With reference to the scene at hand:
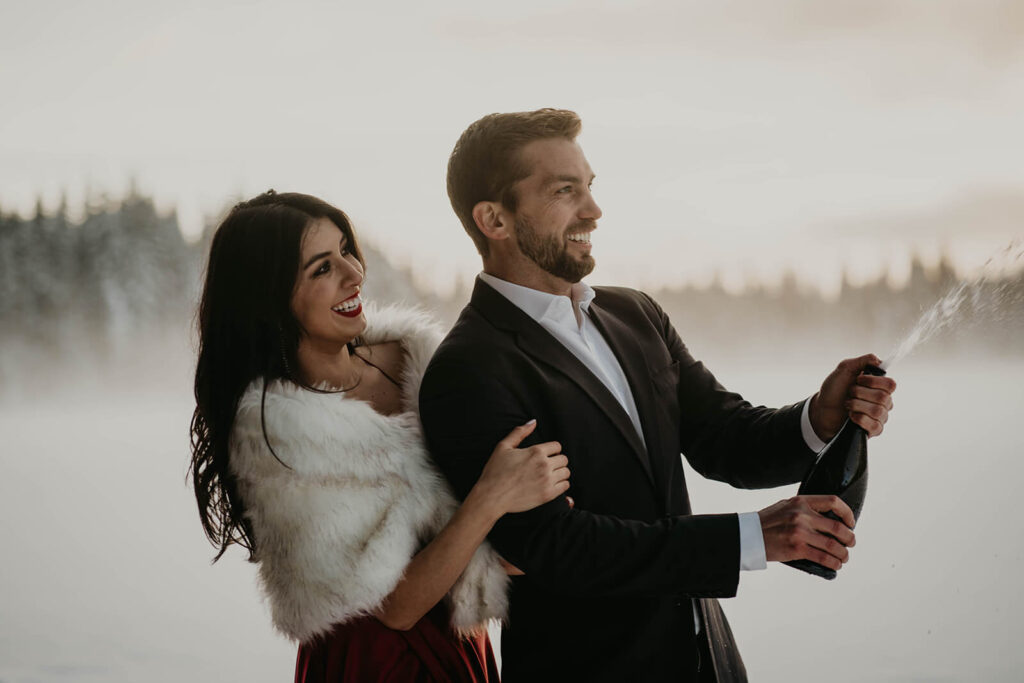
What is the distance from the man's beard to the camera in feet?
4.63

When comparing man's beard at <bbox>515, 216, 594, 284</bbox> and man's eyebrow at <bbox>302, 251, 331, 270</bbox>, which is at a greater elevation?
man's beard at <bbox>515, 216, 594, 284</bbox>

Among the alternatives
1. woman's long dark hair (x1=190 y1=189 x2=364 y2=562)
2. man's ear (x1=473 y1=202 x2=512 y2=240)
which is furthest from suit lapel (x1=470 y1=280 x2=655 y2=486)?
woman's long dark hair (x1=190 y1=189 x2=364 y2=562)

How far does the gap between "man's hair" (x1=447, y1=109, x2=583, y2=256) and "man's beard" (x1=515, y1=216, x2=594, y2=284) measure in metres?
0.05

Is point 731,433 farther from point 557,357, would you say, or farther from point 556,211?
point 556,211

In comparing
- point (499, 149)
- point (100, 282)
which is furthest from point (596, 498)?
point (100, 282)

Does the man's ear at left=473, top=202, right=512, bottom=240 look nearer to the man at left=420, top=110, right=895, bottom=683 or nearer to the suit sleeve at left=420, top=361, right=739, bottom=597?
the man at left=420, top=110, right=895, bottom=683

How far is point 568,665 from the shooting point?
1.34 metres

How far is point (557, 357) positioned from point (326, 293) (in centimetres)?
39

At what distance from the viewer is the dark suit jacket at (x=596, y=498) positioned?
47.7 inches

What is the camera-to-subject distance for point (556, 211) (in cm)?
141

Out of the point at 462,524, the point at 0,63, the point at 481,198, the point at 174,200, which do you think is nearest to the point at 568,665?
the point at 462,524

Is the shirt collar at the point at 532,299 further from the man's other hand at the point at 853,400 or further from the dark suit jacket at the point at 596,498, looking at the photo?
the man's other hand at the point at 853,400

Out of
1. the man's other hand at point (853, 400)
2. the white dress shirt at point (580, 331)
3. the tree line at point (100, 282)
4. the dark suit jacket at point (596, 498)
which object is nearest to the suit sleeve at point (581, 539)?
the dark suit jacket at point (596, 498)

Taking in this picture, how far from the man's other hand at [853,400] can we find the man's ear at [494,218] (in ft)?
1.81
